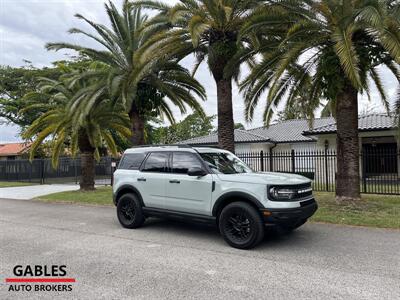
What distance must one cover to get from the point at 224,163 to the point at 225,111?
496 cm

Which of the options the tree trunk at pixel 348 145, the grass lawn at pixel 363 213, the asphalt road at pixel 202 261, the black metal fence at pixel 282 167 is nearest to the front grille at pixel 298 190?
the asphalt road at pixel 202 261

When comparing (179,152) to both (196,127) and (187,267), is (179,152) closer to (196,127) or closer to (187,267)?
(187,267)

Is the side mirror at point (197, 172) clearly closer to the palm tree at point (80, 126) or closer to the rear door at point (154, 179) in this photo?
the rear door at point (154, 179)

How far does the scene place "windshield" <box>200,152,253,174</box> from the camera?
687 centimetres

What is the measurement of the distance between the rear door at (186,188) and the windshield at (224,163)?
0.25 metres

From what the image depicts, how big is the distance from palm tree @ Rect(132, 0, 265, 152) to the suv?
14.7 ft

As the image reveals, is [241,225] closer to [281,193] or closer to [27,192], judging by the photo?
[281,193]

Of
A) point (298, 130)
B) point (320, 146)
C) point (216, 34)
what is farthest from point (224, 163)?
point (298, 130)

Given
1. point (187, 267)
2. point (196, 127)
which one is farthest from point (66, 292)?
point (196, 127)

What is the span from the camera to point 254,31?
9.87 metres

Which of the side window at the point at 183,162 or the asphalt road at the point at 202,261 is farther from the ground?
the side window at the point at 183,162

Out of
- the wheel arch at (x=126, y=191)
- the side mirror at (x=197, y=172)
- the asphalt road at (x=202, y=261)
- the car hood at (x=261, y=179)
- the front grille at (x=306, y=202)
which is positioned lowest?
the asphalt road at (x=202, y=261)

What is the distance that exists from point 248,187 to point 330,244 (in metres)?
2.05

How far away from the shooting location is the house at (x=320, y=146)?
61.5 ft
